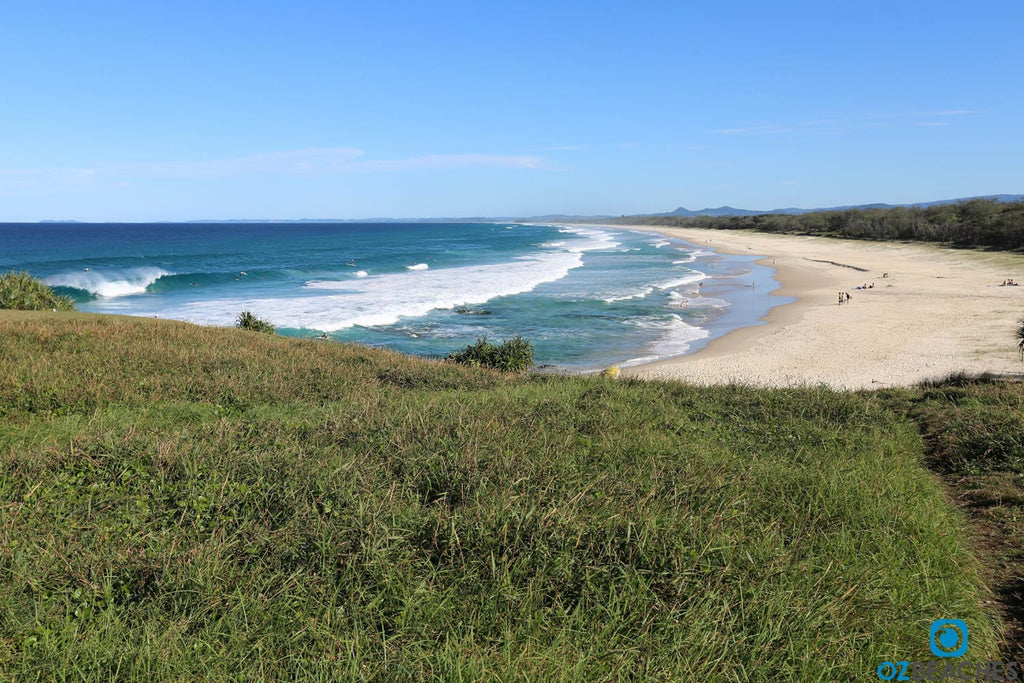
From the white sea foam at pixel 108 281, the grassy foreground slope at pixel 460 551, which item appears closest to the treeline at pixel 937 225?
the grassy foreground slope at pixel 460 551

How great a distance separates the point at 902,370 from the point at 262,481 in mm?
19087

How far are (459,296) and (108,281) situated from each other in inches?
1186

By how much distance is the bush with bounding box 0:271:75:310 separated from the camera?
726 inches

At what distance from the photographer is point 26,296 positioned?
18781 millimetres

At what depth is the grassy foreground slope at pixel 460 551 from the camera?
337 centimetres

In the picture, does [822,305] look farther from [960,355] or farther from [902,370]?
[902,370]

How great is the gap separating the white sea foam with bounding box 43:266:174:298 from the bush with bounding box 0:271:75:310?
2911 cm

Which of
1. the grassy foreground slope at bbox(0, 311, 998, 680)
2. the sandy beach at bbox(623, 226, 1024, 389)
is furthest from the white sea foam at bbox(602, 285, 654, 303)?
the grassy foreground slope at bbox(0, 311, 998, 680)

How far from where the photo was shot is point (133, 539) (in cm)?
413

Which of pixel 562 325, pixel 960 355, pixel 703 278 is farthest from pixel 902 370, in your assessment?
pixel 703 278

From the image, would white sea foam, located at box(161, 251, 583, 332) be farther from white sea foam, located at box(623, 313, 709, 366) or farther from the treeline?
the treeline

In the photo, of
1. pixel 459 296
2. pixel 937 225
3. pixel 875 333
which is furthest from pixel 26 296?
Answer: pixel 937 225

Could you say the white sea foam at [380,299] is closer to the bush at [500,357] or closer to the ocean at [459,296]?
the ocean at [459,296]

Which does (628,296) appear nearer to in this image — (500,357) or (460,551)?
→ (500,357)
